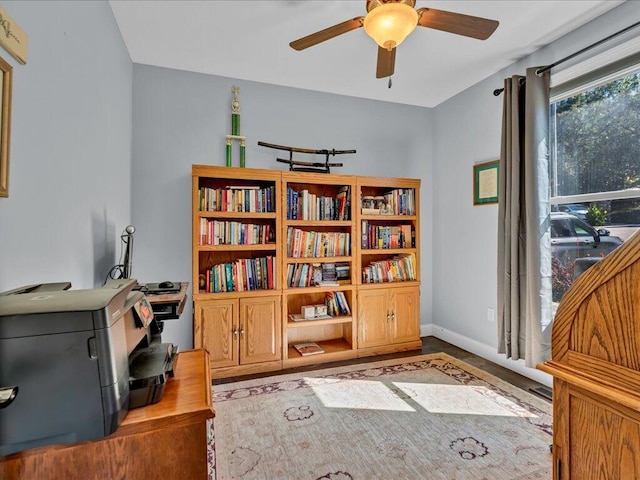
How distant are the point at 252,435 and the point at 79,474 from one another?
135 centimetres

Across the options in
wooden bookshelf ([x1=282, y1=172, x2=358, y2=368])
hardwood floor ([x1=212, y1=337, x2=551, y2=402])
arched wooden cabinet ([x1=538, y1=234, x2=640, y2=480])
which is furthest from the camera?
wooden bookshelf ([x1=282, y1=172, x2=358, y2=368])

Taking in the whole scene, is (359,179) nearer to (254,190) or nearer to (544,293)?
(254,190)

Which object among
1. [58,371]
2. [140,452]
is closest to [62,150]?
[58,371]

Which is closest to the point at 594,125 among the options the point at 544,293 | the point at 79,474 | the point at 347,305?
the point at 544,293

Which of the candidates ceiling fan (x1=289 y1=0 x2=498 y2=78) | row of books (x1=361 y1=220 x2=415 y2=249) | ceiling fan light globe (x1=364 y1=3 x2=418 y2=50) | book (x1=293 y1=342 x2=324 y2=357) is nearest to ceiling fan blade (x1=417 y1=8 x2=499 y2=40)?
ceiling fan (x1=289 y1=0 x2=498 y2=78)

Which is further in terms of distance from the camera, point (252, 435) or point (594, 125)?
point (594, 125)

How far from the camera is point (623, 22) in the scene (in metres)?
2.02

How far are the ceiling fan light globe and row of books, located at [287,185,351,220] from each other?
151 cm

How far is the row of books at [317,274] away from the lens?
9.79ft

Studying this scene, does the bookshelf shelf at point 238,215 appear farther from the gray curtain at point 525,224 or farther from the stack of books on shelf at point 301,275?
the gray curtain at point 525,224

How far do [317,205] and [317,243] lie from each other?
13.5 inches

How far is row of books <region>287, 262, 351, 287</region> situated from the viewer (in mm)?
2984

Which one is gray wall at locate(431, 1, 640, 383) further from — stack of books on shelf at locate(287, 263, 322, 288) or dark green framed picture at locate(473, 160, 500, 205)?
stack of books on shelf at locate(287, 263, 322, 288)

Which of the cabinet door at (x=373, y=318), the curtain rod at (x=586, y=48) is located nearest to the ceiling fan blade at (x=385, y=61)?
the curtain rod at (x=586, y=48)
